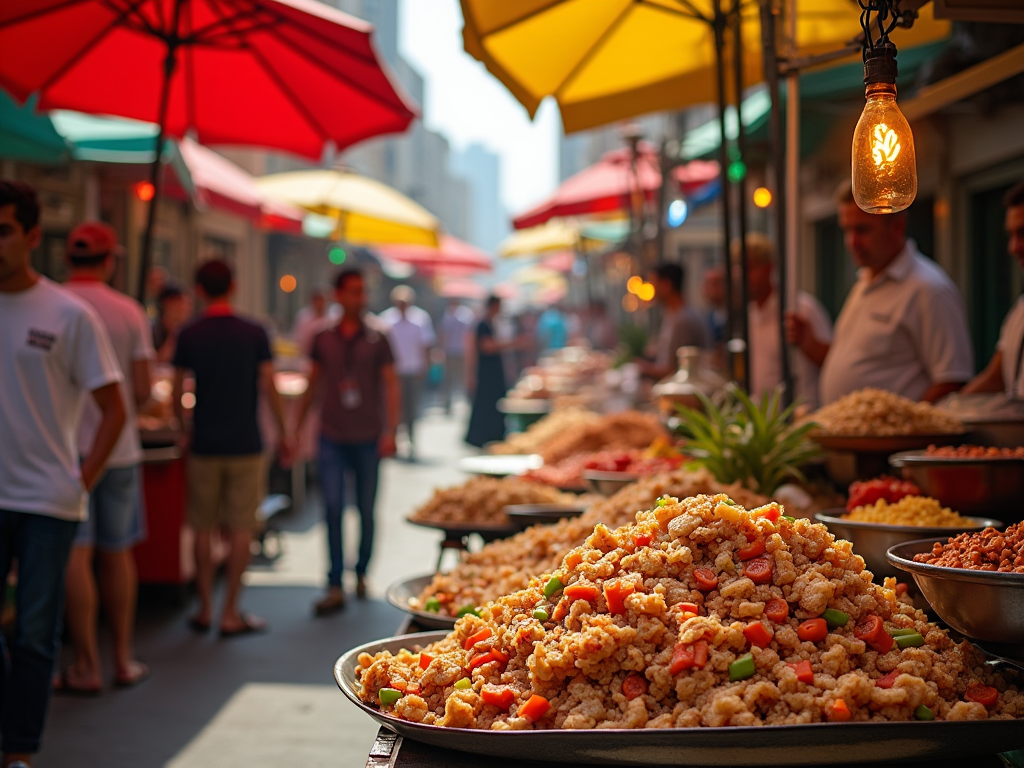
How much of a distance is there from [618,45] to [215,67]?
101 inches

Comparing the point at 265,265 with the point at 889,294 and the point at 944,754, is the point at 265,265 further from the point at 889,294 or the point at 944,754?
the point at 944,754

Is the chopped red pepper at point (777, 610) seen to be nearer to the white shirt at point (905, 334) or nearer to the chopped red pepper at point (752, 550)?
the chopped red pepper at point (752, 550)

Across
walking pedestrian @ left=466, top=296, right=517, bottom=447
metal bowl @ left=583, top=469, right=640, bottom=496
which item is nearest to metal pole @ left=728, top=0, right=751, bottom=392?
metal bowl @ left=583, top=469, right=640, bottom=496

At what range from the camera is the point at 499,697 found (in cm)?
183

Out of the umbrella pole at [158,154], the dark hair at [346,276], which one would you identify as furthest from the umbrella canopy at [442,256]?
the umbrella pole at [158,154]

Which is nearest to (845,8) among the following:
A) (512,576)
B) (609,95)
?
(609,95)

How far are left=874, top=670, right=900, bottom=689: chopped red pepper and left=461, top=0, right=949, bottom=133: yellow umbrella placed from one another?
119 inches

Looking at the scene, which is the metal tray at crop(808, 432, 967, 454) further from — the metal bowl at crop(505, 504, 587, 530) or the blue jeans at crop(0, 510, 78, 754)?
the blue jeans at crop(0, 510, 78, 754)

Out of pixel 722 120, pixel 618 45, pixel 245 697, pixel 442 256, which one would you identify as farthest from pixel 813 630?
pixel 442 256

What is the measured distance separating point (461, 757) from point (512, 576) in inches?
38.7

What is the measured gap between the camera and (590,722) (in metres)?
1.71

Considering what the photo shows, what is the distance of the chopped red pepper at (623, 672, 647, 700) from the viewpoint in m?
1.75

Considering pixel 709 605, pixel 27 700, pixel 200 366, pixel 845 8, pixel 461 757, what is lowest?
pixel 27 700

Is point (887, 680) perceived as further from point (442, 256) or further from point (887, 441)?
point (442, 256)
